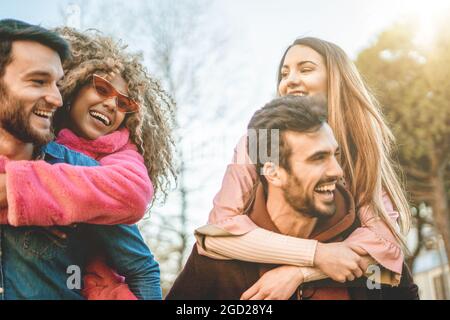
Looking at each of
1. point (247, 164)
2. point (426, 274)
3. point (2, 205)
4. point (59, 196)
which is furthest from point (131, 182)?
point (426, 274)

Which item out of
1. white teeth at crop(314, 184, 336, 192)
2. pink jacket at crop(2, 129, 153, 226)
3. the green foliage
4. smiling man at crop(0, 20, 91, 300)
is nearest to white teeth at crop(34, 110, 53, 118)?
smiling man at crop(0, 20, 91, 300)

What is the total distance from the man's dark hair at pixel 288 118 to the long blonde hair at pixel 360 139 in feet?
0.26

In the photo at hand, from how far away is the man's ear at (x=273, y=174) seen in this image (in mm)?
2836

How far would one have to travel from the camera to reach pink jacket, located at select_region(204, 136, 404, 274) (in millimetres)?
2756

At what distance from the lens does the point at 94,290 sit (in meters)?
2.61

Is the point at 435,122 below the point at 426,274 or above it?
above

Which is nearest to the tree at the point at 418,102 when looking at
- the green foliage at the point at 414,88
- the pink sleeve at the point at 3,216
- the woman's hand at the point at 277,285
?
the green foliage at the point at 414,88

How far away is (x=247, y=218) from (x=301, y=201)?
0.26 m

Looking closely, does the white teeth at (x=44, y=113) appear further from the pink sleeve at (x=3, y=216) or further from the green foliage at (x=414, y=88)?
the green foliage at (x=414, y=88)

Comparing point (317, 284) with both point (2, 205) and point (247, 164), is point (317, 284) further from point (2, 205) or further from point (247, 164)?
point (2, 205)

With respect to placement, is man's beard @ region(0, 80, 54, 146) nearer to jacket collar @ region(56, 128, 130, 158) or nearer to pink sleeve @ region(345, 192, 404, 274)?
jacket collar @ region(56, 128, 130, 158)

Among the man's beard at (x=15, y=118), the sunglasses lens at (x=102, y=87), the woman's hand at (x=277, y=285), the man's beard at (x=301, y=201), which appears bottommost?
the woman's hand at (x=277, y=285)

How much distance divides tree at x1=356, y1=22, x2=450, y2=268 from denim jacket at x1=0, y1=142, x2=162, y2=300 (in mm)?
2199

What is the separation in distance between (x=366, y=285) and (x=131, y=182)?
116cm
